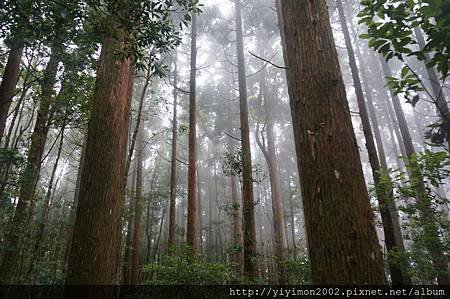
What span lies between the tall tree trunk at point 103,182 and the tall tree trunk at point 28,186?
12.3ft

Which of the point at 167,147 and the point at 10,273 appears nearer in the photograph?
the point at 10,273

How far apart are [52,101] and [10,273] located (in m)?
4.01

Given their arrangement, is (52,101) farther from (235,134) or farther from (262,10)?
(235,134)

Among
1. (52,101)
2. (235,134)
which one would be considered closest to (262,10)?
(235,134)

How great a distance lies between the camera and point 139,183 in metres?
13.9

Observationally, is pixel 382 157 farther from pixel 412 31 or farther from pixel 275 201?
pixel 412 31

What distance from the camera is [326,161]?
178cm

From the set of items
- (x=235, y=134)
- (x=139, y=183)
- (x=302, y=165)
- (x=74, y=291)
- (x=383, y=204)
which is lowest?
(x=74, y=291)

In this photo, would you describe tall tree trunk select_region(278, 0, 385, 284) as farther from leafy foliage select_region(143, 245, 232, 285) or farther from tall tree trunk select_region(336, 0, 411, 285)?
leafy foliage select_region(143, 245, 232, 285)

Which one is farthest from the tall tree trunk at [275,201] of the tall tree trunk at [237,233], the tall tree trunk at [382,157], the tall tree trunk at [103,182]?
the tall tree trunk at [103,182]

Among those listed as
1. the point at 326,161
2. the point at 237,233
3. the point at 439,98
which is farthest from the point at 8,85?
the point at 237,233

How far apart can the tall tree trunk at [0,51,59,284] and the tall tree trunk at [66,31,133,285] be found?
3.74 metres

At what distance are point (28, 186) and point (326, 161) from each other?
7229 mm

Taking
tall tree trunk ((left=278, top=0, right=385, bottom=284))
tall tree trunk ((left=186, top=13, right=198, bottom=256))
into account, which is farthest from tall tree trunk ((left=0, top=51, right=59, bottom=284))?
tall tree trunk ((left=278, top=0, right=385, bottom=284))
